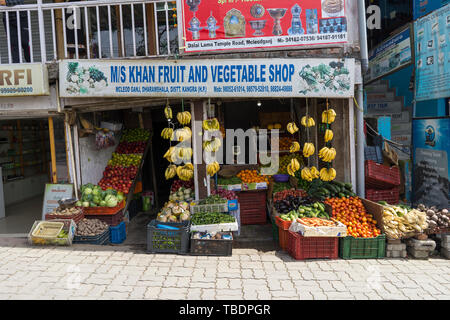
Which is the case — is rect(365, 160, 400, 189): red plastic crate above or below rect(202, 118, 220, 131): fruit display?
below

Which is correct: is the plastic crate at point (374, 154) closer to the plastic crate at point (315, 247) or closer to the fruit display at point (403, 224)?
the fruit display at point (403, 224)

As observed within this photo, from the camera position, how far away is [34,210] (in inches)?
366

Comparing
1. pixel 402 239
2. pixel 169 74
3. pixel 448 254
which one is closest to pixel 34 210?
pixel 169 74

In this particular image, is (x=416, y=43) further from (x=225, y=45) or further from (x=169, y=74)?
(x=169, y=74)

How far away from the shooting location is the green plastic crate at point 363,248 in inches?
223

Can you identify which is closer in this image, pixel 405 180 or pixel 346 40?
pixel 346 40

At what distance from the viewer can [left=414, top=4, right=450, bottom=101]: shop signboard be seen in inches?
276

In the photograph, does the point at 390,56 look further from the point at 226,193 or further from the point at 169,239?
the point at 169,239

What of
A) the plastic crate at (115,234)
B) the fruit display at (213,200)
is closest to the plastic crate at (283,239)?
the fruit display at (213,200)

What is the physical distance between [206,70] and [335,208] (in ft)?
11.9

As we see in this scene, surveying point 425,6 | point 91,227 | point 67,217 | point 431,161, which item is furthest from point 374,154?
point 67,217

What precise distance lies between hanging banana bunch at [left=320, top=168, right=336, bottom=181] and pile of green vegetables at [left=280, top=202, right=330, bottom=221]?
0.61 metres

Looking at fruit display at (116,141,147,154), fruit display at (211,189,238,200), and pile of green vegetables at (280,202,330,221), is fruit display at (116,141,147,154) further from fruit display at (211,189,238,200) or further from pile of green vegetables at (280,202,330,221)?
pile of green vegetables at (280,202,330,221)

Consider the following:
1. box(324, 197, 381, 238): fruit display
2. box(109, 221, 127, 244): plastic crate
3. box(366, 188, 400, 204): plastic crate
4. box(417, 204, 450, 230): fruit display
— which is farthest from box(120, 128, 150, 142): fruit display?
box(417, 204, 450, 230): fruit display
